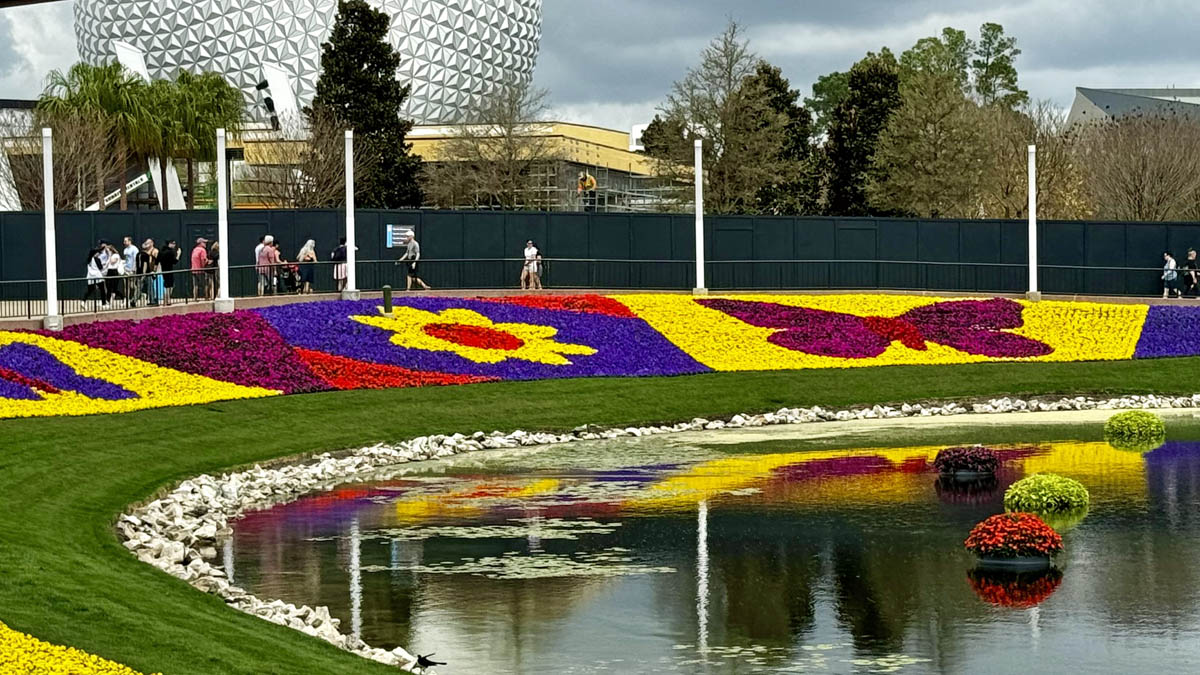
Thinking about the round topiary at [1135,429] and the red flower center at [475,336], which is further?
the red flower center at [475,336]

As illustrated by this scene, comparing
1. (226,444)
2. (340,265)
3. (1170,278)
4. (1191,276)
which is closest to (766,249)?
(1170,278)

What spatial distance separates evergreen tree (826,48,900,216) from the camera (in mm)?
86875

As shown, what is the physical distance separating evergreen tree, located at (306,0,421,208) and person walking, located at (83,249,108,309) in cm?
3020

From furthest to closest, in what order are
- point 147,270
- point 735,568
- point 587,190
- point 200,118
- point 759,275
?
point 587,190, point 200,118, point 759,275, point 147,270, point 735,568

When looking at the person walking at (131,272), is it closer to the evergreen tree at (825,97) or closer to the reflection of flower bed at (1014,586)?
the reflection of flower bed at (1014,586)

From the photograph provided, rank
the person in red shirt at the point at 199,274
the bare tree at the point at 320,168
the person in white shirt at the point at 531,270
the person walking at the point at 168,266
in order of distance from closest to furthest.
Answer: the person walking at the point at 168,266 → the person in red shirt at the point at 199,274 → the person in white shirt at the point at 531,270 → the bare tree at the point at 320,168

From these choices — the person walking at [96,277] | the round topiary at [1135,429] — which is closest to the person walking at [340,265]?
the person walking at [96,277]

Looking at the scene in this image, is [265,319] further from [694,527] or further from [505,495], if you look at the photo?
[694,527]

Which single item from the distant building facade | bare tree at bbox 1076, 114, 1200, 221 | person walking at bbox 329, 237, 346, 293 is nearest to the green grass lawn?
person walking at bbox 329, 237, 346, 293

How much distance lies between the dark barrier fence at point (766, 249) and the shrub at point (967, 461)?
→ 95.0ft

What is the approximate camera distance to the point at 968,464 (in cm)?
3192

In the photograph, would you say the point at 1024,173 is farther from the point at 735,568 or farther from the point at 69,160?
the point at 735,568

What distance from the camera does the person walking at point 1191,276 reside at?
59.9 metres

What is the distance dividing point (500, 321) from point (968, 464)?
2112cm
